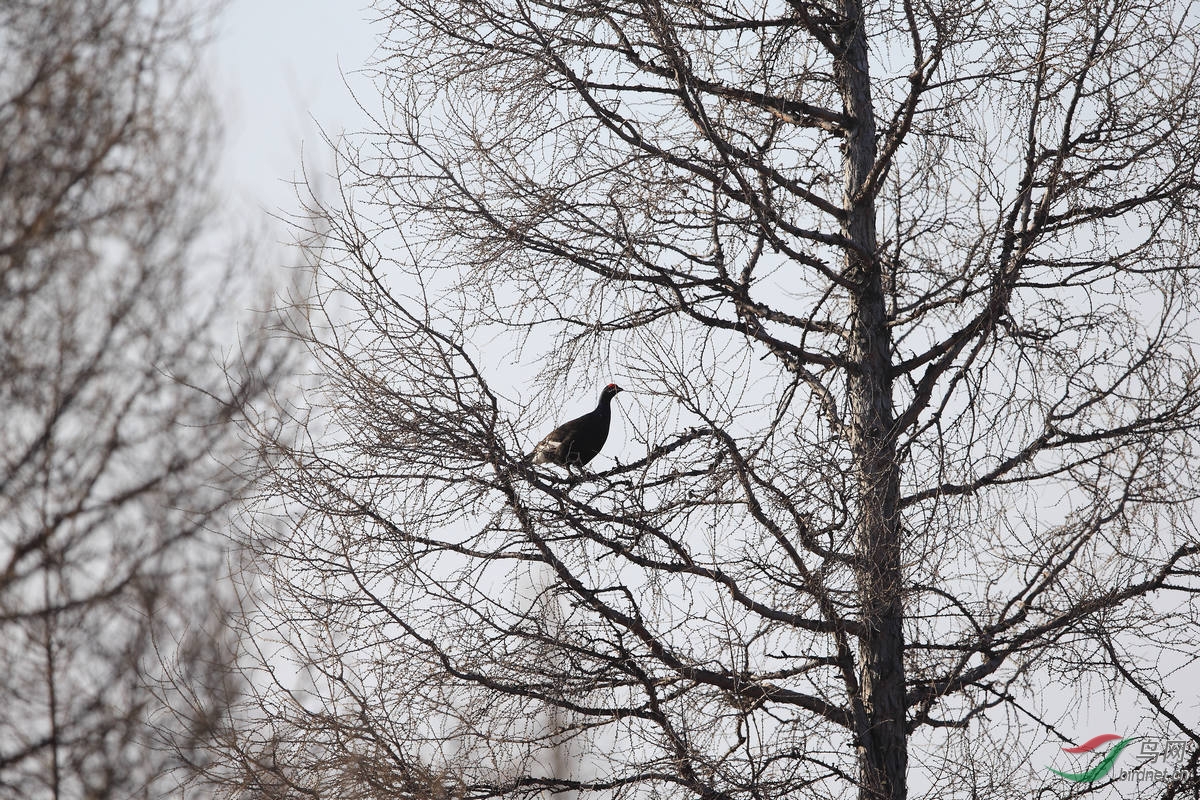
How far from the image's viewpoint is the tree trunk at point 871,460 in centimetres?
514

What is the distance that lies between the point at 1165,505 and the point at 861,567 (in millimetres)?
1488

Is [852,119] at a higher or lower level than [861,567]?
higher

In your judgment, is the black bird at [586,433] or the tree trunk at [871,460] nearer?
the tree trunk at [871,460]

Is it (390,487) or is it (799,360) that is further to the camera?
(799,360)

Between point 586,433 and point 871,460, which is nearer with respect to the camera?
point 871,460

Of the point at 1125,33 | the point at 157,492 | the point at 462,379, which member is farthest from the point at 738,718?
the point at 1125,33

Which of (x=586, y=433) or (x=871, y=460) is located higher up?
(x=586, y=433)

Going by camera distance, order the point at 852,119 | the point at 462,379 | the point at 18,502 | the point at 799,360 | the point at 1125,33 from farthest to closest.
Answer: the point at 852,119
the point at 799,360
the point at 1125,33
the point at 462,379
the point at 18,502

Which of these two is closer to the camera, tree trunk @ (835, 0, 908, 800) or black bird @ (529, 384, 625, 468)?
tree trunk @ (835, 0, 908, 800)

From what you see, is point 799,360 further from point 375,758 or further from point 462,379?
point 375,758

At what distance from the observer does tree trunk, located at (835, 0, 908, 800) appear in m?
5.14

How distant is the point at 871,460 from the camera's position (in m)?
5.26

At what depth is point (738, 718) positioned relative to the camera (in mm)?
5141

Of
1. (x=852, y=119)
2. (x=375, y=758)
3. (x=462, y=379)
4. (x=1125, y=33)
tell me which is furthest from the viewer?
A: (x=852, y=119)
